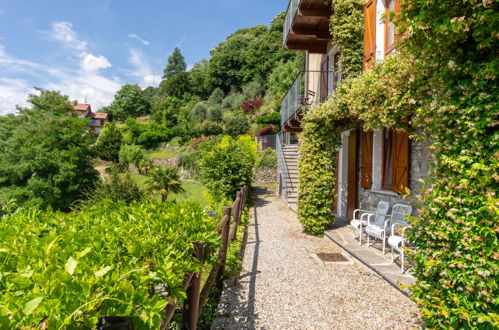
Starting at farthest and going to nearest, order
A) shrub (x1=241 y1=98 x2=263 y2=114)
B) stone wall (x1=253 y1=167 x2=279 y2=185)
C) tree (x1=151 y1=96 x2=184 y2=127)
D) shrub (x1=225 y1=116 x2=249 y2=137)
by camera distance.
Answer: tree (x1=151 y1=96 x2=184 y2=127) < shrub (x1=241 y1=98 x2=263 y2=114) < shrub (x1=225 y1=116 x2=249 y2=137) < stone wall (x1=253 y1=167 x2=279 y2=185)

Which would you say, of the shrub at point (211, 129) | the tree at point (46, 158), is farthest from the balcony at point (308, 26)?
the shrub at point (211, 129)

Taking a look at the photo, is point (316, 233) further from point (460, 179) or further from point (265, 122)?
point (265, 122)

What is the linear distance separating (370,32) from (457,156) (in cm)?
504

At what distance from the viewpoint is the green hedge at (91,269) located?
88 centimetres

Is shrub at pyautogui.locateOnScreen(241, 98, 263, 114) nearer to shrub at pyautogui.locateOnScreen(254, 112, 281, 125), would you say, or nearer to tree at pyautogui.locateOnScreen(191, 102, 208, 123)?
tree at pyautogui.locateOnScreen(191, 102, 208, 123)

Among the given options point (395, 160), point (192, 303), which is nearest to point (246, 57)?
point (395, 160)

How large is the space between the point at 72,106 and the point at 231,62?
→ 3435 centimetres

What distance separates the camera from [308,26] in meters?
9.13

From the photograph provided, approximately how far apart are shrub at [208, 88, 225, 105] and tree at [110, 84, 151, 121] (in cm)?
2438

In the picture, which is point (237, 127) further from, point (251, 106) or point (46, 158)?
point (46, 158)

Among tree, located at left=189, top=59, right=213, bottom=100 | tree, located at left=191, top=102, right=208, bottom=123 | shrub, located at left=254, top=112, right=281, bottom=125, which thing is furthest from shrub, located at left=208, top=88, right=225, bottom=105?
shrub, located at left=254, top=112, right=281, bottom=125

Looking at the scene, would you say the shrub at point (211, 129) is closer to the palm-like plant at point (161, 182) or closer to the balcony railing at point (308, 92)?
the palm-like plant at point (161, 182)

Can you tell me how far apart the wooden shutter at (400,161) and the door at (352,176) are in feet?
6.65

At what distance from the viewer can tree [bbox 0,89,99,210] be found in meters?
18.9
